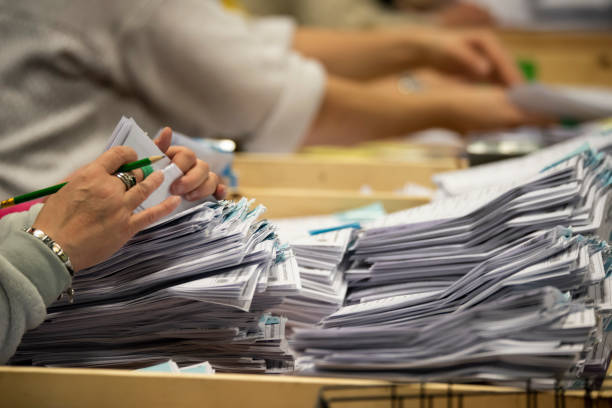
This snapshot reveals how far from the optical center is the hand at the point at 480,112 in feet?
6.71

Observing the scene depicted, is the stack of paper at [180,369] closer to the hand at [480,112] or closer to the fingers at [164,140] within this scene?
the fingers at [164,140]

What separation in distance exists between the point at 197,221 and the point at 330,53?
1.56 metres

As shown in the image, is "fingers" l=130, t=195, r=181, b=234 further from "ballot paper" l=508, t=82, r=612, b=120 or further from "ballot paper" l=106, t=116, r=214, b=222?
"ballot paper" l=508, t=82, r=612, b=120

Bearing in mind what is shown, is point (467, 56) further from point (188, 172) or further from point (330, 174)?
point (188, 172)

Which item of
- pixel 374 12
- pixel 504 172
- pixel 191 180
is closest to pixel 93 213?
pixel 191 180

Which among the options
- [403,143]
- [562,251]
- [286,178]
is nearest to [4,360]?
[562,251]

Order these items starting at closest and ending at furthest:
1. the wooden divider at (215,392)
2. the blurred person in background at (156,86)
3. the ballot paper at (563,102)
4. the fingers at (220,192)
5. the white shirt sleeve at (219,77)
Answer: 1. the wooden divider at (215,392)
2. the fingers at (220,192)
3. the blurred person in background at (156,86)
4. the white shirt sleeve at (219,77)
5. the ballot paper at (563,102)

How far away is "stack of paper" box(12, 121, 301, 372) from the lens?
73 centimetres

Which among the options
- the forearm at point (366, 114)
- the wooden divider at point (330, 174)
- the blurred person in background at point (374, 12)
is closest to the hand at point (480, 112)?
the forearm at point (366, 114)

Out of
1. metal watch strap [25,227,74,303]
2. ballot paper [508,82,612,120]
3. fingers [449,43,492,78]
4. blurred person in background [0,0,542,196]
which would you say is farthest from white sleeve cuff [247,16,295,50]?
metal watch strap [25,227,74,303]

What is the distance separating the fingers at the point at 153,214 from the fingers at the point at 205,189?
0.17 ft

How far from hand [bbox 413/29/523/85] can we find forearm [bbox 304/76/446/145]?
22cm

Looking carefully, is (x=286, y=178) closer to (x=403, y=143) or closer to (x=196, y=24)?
(x=196, y=24)

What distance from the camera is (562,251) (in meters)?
0.71
